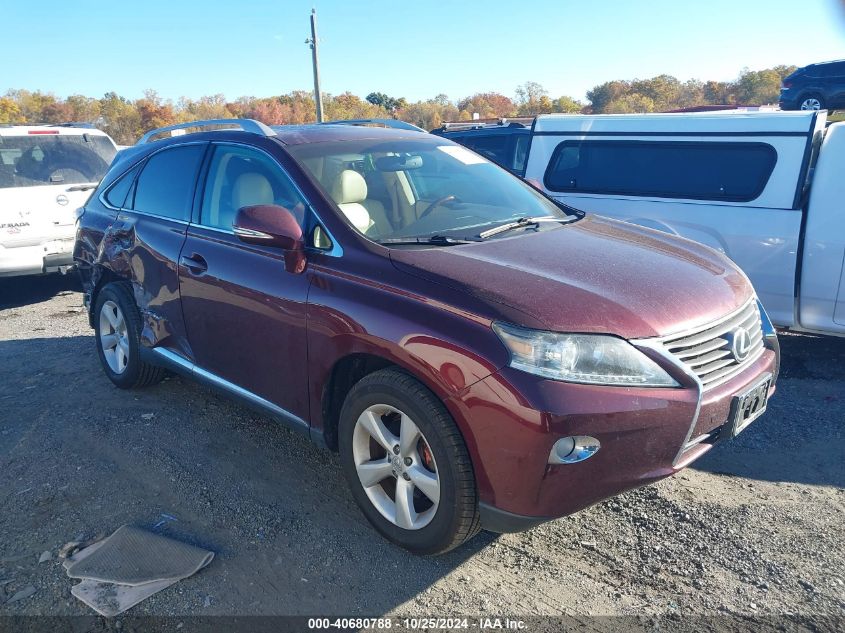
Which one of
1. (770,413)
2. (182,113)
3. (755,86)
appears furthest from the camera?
(182,113)

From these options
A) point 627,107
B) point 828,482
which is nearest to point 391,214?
point 828,482

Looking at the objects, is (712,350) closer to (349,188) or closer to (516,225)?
(516,225)

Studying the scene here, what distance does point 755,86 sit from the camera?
1617 inches

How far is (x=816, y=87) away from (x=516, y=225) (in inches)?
569

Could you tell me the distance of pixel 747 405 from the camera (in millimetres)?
A: 2918

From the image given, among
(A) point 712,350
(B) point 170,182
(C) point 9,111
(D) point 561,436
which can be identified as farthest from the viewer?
(C) point 9,111

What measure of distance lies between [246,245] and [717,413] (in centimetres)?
238

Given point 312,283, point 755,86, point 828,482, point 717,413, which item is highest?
point 755,86

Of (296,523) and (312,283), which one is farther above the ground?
(312,283)

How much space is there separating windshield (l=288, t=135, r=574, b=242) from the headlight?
99 centimetres

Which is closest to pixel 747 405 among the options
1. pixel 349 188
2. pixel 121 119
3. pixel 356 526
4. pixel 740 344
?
pixel 740 344

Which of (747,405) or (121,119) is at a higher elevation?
(121,119)

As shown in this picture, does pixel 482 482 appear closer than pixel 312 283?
Yes

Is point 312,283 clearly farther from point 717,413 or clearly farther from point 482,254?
point 717,413
